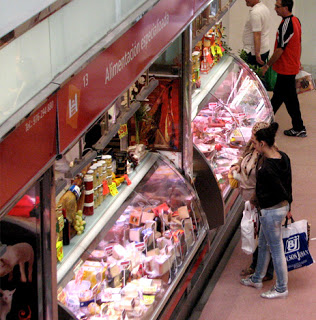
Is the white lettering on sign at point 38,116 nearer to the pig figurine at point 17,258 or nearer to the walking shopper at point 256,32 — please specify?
the pig figurine at point 17,258

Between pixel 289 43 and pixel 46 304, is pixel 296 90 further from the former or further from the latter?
pixel 46 304

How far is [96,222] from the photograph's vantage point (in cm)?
410

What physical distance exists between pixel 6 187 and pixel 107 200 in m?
1.97

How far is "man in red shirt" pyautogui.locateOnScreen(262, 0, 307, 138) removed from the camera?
907cm

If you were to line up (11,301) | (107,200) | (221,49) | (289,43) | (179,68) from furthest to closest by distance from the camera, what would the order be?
1. (289,43)
2. (221,49)
3. (179,68)
4. (107,200)
5. (11,301)

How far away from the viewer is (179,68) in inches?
212

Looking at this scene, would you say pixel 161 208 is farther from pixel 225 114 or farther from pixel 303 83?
pixel 303 83

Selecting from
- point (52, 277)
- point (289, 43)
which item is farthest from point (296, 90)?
point (52, 277)

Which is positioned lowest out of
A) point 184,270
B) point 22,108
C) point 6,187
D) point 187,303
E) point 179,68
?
point 187,303

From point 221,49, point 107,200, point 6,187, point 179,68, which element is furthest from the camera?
point 221,49

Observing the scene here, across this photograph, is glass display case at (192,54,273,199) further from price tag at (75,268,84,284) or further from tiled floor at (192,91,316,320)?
price tag at (75,268,84,284)

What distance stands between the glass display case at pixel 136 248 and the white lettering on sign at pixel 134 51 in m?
1.06

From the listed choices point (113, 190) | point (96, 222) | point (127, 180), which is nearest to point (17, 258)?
point (96, 222)

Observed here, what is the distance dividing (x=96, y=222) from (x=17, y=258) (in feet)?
3.62
